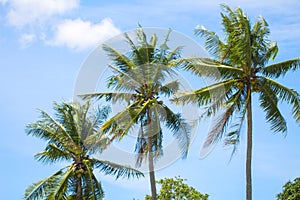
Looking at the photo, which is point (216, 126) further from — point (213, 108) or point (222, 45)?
point (222, 45)

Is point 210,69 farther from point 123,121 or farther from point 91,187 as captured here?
point 91,187

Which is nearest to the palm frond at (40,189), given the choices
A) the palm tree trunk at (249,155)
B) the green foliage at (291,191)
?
the palm tree trunk at (249,155)

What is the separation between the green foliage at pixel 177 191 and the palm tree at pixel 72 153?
7937mm

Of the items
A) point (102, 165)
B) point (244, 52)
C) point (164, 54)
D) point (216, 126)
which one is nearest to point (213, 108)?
point (216, 126)

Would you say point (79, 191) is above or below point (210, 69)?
below

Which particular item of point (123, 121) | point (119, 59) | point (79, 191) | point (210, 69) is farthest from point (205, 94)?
point (79, 191)

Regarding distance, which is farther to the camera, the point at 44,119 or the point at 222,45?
the point at 44,119

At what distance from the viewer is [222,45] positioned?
2417 cm

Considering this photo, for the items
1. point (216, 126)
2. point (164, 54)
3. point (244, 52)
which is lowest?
point (216, 126)

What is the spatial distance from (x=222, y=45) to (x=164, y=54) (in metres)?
3.14

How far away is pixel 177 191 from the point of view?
113ft

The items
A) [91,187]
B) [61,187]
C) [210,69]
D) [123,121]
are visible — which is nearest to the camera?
[210,69]

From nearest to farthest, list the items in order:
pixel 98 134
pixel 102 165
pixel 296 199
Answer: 1. pixel 98 134
2. pixel 102 165
3. pixel 296 199

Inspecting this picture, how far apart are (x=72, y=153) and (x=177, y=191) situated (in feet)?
29.9
